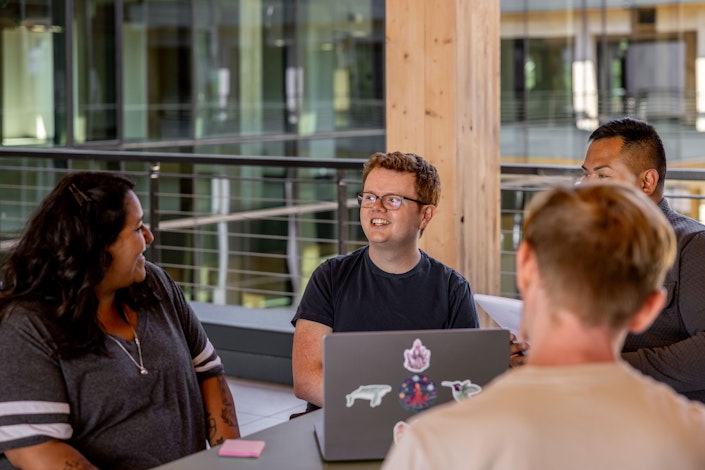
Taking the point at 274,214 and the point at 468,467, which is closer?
the point at 468,467

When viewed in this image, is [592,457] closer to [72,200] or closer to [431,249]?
[72,200]

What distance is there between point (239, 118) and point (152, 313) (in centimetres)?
987

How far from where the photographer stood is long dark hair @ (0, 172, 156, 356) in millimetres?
2162

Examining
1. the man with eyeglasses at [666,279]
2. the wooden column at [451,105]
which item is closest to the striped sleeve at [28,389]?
the man with eyeglasses at [666,279]

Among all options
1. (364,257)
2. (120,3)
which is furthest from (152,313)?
(120,3)

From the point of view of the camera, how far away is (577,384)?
120 cm

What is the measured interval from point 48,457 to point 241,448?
0.37 metres

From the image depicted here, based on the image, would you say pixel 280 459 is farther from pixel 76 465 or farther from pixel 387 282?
pixel 387 282

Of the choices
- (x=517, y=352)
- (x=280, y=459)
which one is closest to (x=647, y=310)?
(x=280, y=459)

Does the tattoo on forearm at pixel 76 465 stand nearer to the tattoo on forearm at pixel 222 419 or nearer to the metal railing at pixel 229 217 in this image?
the tattoo on forearm at pixel 222 419

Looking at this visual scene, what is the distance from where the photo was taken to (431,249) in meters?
3.69

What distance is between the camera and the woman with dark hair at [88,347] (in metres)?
2.09

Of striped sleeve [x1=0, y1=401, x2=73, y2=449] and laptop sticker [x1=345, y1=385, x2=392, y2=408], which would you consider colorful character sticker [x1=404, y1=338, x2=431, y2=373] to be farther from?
striped sleeve [x1=0, y1=401, x2=73, y2=449]

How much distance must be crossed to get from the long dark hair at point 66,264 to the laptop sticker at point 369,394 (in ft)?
1.87
